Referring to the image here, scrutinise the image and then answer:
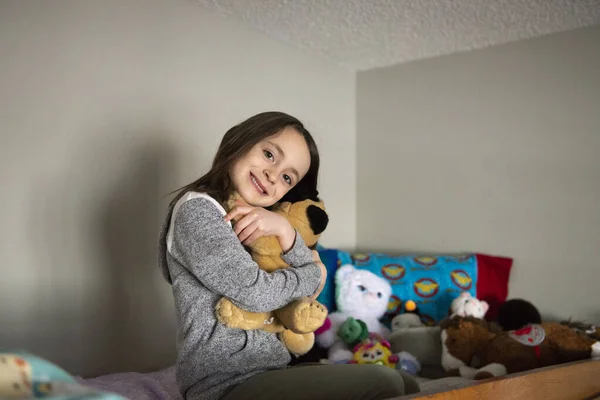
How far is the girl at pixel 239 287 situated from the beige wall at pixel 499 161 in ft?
3.79

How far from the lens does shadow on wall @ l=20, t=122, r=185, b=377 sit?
139cm

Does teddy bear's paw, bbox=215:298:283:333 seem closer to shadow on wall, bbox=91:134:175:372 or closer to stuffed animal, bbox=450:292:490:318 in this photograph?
shadow on wall, bbox=91:134:175:372

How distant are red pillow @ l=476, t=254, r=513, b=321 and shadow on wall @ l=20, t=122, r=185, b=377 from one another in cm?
112

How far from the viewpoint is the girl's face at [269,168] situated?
3.59ft

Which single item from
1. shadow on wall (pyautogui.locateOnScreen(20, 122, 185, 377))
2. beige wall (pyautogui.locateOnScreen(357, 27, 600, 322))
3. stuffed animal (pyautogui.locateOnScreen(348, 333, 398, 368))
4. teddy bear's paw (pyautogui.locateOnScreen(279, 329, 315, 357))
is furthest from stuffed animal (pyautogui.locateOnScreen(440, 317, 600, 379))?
shadow on wall (pyautogui.locateOnScreen(20, 122, 185, 377))

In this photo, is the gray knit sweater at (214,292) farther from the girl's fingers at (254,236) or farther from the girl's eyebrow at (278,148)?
the girl's eyebrow at (278,148)

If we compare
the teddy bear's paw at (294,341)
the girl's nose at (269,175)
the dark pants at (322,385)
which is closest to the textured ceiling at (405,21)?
the girl's nose at (269,175)

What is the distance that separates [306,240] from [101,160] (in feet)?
2.27

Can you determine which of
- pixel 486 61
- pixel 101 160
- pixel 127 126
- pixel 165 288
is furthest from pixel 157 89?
pixel 486 61

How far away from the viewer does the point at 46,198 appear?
4.56 ft

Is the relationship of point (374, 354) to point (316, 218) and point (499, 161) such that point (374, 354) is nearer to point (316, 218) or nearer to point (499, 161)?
point (316, 218)

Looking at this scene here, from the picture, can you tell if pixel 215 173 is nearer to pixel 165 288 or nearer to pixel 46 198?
pixel 46 198

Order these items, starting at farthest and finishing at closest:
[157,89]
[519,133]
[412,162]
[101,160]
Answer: [412,162], [519,133], [157,89], [101,160]

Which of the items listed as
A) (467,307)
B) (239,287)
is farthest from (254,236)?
(467,307)
